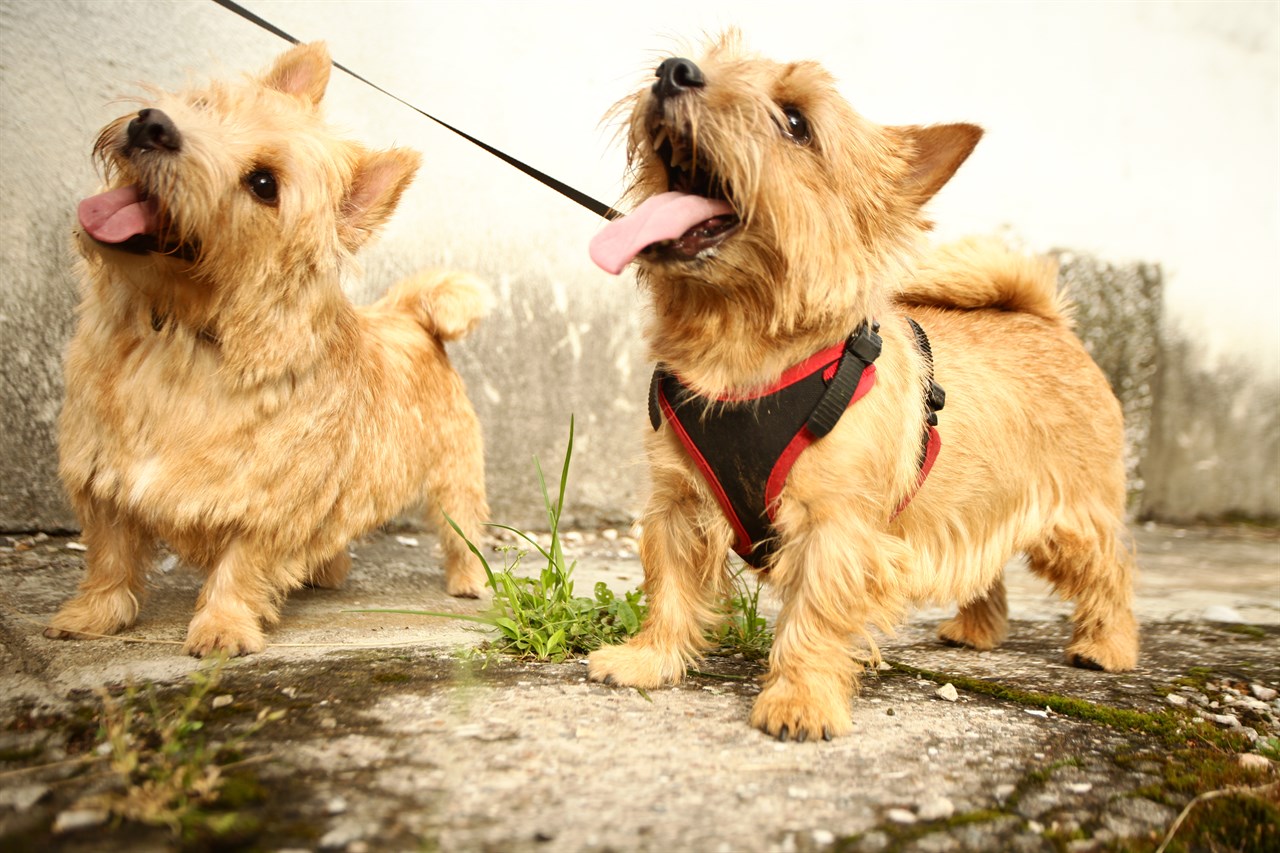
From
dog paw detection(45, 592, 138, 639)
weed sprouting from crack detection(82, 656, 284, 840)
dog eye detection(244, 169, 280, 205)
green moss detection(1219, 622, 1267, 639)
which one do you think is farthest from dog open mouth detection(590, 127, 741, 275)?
green moss detection(1219, 622, 1267, 639)

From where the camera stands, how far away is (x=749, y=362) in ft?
7.73

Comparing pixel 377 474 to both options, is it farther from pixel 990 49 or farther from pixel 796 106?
pixel 990 49

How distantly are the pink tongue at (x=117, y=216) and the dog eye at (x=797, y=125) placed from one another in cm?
168

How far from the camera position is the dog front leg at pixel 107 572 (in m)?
2.75

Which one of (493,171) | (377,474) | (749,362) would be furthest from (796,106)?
(493,171)

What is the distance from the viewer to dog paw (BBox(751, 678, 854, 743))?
2186 millimetres

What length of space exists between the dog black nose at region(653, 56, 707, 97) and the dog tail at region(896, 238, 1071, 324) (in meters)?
1.37

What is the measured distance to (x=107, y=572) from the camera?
9.17 feet

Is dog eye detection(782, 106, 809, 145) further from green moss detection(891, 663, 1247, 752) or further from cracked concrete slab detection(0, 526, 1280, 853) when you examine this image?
green moss detection(891, 663, 1247, 752)

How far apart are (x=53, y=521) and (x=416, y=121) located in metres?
2.41

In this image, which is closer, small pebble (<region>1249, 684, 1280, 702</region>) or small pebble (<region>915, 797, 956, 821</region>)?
small pebble (<region>915, 797, 956, 821</region>)

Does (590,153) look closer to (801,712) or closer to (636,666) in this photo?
(636,666)

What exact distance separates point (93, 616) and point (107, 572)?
137mm

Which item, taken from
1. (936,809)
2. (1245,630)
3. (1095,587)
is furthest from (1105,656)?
(936,809)
